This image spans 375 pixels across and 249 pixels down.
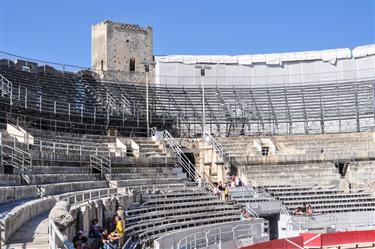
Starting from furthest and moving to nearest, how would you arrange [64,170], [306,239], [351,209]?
[351,209] → [306,239] → [64,170]

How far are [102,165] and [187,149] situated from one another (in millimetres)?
9089

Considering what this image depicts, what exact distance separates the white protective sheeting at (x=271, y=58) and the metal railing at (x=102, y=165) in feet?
68.0

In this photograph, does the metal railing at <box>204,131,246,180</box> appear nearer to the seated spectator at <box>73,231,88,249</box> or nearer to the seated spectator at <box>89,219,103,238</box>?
the seated spectator at <box>89,219,103,238</box>

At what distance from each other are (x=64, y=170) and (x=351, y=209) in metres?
A: 13.6

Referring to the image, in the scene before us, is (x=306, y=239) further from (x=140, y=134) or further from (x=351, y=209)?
(x=140, y=134)

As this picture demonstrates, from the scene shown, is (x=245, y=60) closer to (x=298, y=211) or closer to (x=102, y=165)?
(x=298, y=211)

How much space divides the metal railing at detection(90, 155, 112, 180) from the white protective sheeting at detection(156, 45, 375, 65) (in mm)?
20733

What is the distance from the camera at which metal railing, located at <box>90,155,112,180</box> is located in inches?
832

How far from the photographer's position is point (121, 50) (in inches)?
1598

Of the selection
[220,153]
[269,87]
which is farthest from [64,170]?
[269,87]

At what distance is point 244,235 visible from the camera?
1914cm

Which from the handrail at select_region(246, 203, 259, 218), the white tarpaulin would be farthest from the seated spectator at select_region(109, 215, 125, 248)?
the white tarpaulin

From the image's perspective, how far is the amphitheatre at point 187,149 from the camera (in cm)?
1434

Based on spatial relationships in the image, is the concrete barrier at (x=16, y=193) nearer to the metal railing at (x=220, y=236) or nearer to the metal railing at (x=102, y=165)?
the metal railing at (x=220, y=236)
